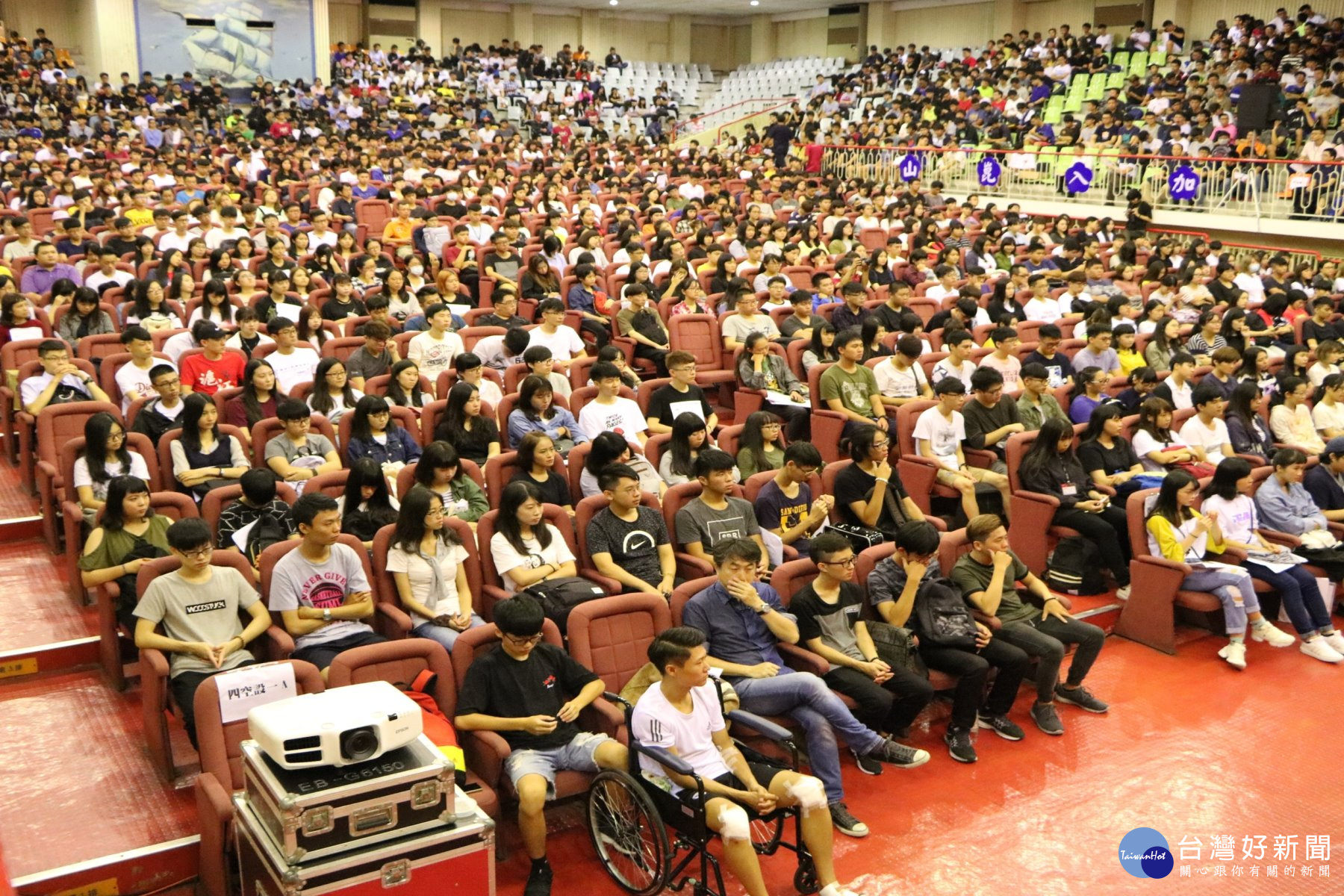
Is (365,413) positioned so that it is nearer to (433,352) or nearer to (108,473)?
(108,473)

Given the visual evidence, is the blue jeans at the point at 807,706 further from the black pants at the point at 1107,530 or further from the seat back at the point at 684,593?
the black pants at the point at 1107,530

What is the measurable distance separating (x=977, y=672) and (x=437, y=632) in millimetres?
2150

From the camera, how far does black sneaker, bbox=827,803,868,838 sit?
4.16m

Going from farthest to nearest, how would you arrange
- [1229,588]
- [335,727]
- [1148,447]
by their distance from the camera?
[1148,447] < [1229,588] < [335,727]

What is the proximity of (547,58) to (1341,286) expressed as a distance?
18718 millimetres

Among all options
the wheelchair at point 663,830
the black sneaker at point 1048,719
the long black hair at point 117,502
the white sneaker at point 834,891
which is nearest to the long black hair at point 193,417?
the long black hair at point 117,502

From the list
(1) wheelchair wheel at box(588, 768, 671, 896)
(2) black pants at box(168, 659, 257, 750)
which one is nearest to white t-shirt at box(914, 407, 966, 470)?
(1) wheelchair wheel at box(588, 768, 671, 896)

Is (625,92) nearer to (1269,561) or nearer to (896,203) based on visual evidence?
(896,203)

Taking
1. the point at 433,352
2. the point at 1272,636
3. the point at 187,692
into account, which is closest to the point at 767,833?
the point at 187,692

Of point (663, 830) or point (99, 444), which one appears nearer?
point (663, 830)

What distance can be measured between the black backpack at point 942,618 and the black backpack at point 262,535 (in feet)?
8.75

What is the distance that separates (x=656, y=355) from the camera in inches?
328

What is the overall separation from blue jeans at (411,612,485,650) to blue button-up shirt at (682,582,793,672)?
830mm

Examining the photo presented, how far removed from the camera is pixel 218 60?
21.3m
